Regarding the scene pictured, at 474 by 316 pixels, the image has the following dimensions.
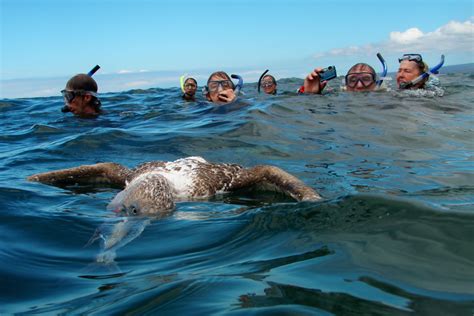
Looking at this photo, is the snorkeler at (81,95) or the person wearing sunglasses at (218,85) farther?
the person wearing sunglasses at (218,85)

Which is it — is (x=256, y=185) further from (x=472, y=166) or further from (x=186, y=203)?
(x=472, y=166)

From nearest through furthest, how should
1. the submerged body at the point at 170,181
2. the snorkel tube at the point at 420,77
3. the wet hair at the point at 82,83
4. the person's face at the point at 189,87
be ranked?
the submerged body at the point at 170,181 → the wet hair at the point at 82,83 → the snorkel tube at the point at 420,77 → the person's face at the point at 189,87

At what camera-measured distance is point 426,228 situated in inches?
128

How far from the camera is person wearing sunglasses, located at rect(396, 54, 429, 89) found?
13586 millimetres

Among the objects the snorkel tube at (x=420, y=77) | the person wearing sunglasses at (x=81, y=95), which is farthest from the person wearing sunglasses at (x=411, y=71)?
the person wearing sunglasses at (x=81, y=95)

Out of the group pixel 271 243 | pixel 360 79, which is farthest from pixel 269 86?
pixel 271 243

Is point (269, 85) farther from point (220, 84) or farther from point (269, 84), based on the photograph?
point (220, 84)

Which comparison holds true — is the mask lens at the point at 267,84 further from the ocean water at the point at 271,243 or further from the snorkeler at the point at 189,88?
the ocean water at the point at 271,243

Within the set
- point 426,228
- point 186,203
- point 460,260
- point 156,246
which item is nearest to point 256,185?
point 186,203

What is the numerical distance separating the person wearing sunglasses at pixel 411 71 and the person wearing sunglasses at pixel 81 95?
8895mm

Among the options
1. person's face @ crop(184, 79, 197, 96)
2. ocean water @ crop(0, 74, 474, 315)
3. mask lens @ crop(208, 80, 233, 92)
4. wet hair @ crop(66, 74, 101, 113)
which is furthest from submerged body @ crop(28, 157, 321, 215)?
person's face @ crop(184, 79, 197, 96)

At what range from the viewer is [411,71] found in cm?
1363

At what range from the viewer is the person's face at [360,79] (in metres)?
14.1

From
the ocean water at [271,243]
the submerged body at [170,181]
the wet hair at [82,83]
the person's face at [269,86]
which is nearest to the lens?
the ocean water at [271,243]
